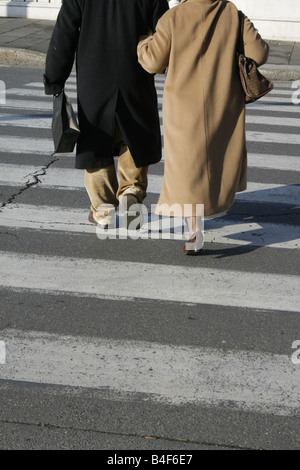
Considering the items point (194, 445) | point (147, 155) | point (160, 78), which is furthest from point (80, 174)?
point (160, 78)

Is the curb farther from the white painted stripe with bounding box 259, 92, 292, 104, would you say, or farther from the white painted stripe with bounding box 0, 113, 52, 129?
the white painted stripe with bounding box 0, 113, 52, 129

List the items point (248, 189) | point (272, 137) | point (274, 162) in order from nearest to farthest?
point (248, 189), point (274, 162), point (272, 137)

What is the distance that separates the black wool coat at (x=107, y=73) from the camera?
17.0ft

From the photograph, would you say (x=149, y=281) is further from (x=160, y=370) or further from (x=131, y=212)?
(x=160, y=370)

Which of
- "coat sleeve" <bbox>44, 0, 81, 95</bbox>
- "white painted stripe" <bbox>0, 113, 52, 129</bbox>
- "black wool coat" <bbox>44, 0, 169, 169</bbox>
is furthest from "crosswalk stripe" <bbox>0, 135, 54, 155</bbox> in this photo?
"coat sleeve" <bbox>44, 0, 81, 95</bbox>

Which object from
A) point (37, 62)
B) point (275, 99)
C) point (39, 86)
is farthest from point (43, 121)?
point (37, 62)

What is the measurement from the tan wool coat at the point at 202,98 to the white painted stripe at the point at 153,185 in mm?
1370

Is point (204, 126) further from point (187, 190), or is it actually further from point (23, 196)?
point (23, 196)

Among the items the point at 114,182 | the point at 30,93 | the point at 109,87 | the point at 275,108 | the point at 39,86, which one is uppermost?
the point at 109,87

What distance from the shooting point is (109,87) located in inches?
212

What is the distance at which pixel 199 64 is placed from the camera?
4926 mm

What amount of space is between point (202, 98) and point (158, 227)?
4.20 ft

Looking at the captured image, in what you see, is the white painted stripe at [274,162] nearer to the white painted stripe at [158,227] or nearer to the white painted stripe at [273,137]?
the white painted stripe at [273,137]
